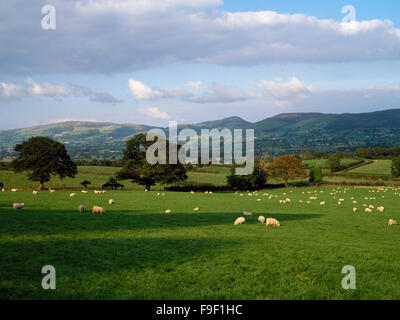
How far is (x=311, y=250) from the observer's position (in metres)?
13.8

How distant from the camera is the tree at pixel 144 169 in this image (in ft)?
211

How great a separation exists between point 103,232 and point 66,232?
1.72 meters

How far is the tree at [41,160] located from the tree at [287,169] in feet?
171

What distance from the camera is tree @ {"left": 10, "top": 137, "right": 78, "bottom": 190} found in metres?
56.8

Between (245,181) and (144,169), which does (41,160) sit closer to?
(144,169)

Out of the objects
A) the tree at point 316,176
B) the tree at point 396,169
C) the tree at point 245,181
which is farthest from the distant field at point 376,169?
the tree at point 245,181

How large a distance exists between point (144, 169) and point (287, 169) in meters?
41.1

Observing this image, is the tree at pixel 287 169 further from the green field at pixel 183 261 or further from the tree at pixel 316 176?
the green field at pixel 183 261

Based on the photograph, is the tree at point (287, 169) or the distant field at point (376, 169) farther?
the distant field at point (376, 169)

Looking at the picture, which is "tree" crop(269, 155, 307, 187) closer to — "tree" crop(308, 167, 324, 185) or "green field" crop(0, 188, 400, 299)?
"tree" crop(308, 167, 324, 185)

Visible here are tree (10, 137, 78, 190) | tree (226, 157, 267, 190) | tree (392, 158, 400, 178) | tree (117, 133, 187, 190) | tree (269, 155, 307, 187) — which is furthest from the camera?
tree (392, 158, 400, 178)

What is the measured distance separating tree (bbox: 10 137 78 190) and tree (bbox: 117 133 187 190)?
11.9 m

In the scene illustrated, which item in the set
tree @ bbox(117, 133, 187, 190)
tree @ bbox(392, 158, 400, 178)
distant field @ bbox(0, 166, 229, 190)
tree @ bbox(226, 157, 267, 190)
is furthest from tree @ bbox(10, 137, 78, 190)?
tree @ bbox(392, 158, 400, 178)
